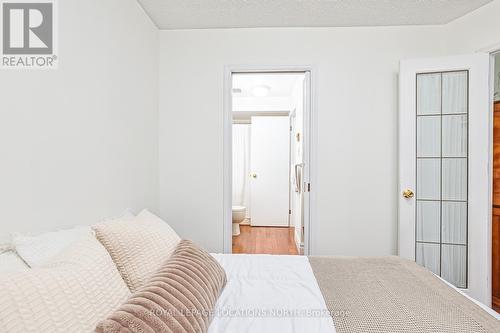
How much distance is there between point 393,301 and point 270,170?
13.1 feet

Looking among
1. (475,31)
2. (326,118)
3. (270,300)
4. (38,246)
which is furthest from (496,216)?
(38,246)

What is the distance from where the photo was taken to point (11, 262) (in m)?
0.95

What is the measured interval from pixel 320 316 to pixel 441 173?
1922mm

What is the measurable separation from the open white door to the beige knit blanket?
34.2 inches

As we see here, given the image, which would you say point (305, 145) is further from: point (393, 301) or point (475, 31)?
point (475, 31)

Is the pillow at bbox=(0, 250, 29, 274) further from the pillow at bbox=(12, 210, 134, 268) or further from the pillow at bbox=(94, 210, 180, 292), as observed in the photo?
the pillow at bbox=(94, 210, 180, 292)

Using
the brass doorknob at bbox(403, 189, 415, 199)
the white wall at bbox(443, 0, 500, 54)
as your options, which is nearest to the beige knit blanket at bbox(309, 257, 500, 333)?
the brass doorknob at bbox(403, 189, 415, 199)

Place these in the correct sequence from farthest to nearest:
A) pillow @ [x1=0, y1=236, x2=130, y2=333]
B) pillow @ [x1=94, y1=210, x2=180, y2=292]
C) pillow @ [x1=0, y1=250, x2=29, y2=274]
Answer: pillow @ [x1=94, y1=210, x2=180, y2=292], pillow @ [x1=0, y1=250, x2=29, y2=274], pillow @ [x1=0, y1=236, x2=130, y2=333]

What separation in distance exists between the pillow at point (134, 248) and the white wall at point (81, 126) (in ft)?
1.03

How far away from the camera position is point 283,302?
1.19 m

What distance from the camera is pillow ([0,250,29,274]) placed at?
0.92m

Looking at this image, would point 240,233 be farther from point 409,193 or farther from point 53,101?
point 53,101

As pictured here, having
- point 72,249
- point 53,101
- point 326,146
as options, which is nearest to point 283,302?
point 72,249

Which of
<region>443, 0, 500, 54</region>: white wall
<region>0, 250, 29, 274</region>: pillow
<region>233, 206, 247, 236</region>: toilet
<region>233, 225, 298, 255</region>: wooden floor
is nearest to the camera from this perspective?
<region>0, 250, 29, 274</region>: pillow
